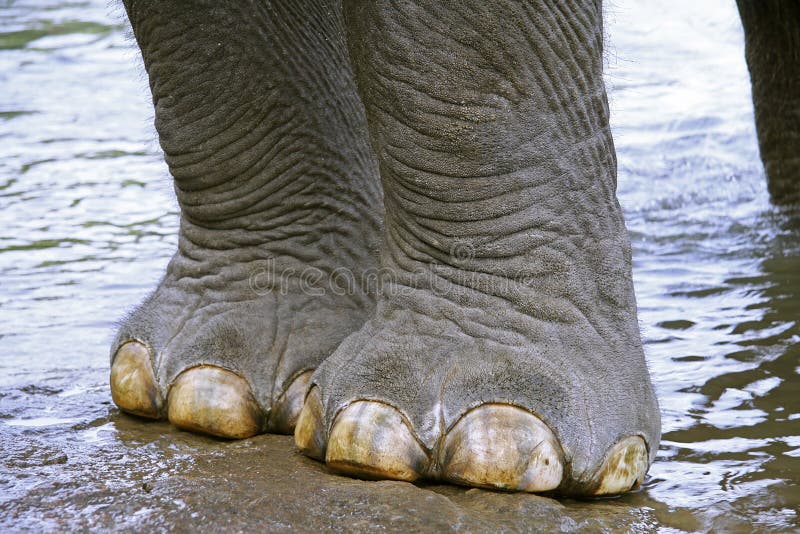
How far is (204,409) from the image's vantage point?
199 centimetres

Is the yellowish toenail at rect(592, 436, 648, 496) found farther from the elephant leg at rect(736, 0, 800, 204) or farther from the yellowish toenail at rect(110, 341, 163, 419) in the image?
the elephant leg at rect(736, 0, 800, 204)

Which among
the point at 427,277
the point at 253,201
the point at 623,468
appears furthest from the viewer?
the point at 253,201

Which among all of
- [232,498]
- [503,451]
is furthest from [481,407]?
[232,498]

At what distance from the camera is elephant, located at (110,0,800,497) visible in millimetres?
1746

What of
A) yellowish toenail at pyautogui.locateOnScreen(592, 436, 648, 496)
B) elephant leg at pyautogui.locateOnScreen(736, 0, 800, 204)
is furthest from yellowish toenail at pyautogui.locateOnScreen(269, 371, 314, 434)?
elephant leg at pyautogui.locateOnScreen(736, 0, 800, 204)

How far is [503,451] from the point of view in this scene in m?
1.70

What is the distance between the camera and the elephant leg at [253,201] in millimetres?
2074

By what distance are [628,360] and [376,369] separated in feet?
1.26

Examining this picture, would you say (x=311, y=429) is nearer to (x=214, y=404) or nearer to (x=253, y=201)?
(x=214, y=404)

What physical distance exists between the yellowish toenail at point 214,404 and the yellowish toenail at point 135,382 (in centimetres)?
7

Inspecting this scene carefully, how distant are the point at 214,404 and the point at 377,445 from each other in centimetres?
37

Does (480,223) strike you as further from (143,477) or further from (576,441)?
(143,477)

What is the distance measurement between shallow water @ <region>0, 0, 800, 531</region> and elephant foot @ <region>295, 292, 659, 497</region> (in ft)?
0.13

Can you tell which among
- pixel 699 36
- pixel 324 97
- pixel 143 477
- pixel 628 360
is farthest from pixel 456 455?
pixel 699 36
